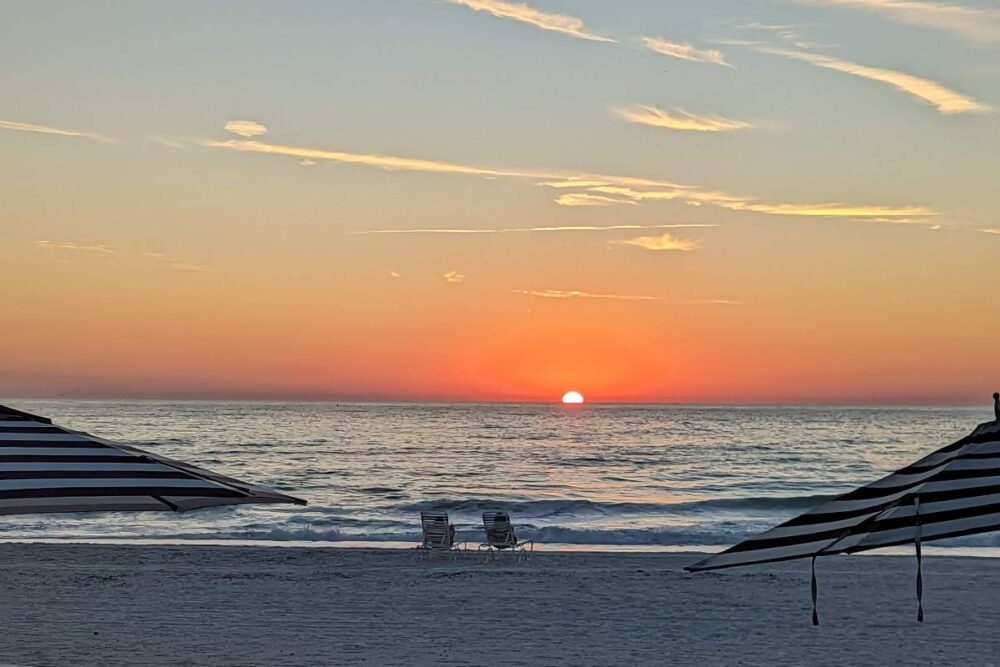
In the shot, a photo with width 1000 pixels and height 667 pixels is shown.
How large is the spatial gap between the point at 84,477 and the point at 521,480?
131 ft

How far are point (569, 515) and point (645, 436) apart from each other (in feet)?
165

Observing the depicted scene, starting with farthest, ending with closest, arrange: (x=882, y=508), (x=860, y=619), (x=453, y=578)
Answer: (x=453, y=578) < (x=860, y=619) < (x=882, y=508)

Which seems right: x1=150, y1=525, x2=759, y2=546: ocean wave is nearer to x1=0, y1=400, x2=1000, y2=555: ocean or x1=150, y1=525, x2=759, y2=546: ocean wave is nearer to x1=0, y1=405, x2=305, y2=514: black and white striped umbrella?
x1=0, y1=400, x2=1000, y2=555: ocean

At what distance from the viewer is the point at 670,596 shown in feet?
46.6

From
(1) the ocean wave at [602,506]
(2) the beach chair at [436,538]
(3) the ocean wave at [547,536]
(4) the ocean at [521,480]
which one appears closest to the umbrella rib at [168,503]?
(2) the beach chair at [436,538]

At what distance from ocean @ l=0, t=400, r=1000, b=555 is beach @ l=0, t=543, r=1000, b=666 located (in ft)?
17.5

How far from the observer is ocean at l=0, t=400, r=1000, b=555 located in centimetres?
2445

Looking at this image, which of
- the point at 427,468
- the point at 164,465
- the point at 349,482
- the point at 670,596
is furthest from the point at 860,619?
the point at 427,468

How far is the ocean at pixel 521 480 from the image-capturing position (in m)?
24.5

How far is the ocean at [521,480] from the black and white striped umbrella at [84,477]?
1729 cm

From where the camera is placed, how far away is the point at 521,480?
1743 inches

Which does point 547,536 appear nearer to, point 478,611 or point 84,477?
point 478,611

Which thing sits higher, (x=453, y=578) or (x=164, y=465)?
(x=164, y=465)

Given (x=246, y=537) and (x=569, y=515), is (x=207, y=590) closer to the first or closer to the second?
(x=246, y=537)
